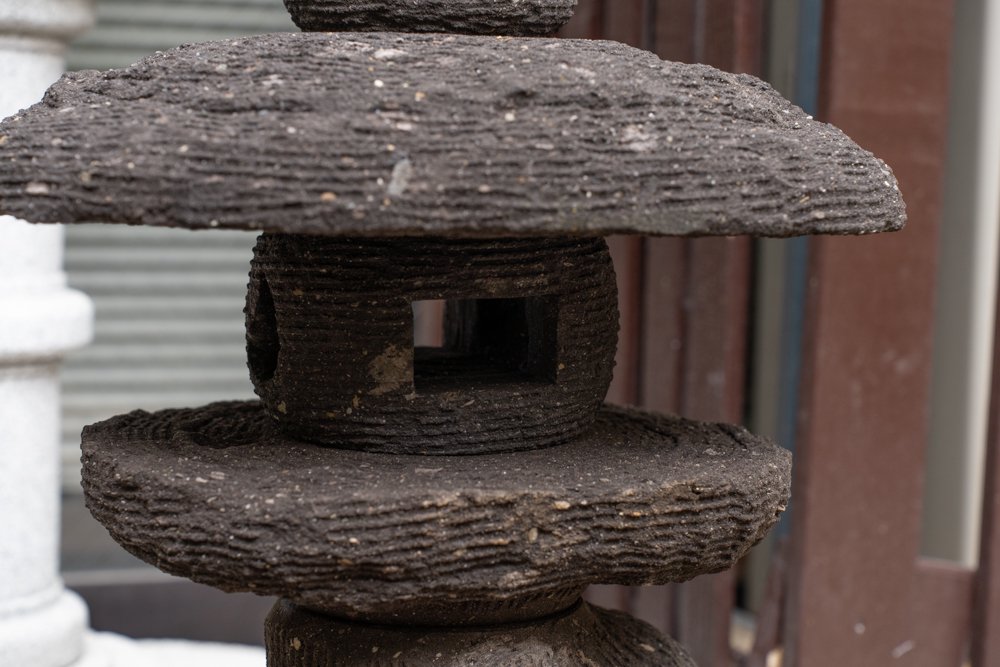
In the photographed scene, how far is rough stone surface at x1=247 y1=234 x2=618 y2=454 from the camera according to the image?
1.57m

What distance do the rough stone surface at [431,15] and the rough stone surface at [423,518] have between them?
1.79 ft

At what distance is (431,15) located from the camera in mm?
1619

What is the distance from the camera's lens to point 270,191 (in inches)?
49.6

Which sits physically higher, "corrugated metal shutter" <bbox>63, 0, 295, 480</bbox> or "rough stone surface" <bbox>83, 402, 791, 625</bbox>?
"rough stone surface" <bbox>83, 402, 791, 625</bbox>

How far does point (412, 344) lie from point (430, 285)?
3.3 inches

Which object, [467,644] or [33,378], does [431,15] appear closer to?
[467,644]

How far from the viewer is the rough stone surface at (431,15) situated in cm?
162

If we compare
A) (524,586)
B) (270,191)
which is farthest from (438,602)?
(270,191)

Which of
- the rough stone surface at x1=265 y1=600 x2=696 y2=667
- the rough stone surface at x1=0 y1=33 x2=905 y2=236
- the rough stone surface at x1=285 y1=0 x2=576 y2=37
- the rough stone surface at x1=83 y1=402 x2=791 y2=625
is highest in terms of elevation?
the rough stone surface at x1=285 y1=0 x2=576 y2=37

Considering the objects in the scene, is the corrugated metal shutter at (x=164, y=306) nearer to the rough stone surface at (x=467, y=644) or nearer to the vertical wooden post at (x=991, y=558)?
the rough stone surface at (x=467, y=644)

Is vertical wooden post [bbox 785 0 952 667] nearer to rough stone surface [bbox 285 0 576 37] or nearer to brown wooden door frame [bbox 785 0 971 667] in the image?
brown wooden door frame [bbox 785 0 971 667]

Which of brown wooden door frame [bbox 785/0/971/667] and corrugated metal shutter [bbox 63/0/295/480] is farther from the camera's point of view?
corrugated metal shutter [bbox 63/0/295/480]

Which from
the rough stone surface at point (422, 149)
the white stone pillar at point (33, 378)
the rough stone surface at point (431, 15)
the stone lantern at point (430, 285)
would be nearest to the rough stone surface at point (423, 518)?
the stone lantern at point (430, 285)

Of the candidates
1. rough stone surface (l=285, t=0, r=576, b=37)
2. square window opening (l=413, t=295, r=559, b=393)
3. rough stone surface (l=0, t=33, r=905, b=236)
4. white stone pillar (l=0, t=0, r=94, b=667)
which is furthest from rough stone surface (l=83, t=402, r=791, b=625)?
white stone pillar (l=0, t=0, r=94, b=667)
